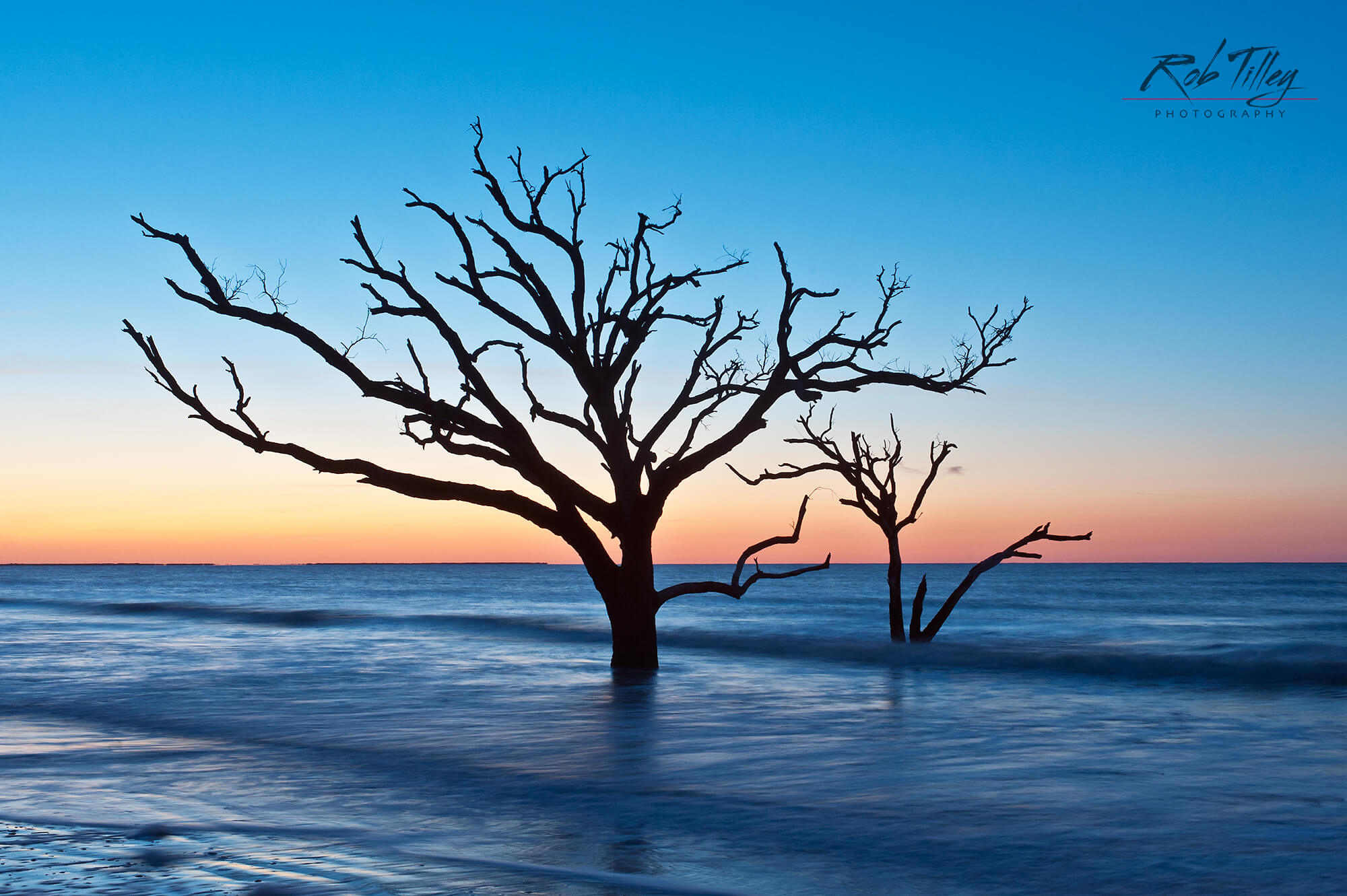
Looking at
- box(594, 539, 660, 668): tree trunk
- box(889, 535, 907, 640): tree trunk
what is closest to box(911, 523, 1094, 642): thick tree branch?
box(889, 535, 907, 640): tree trunk

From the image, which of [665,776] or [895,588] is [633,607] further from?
[895,588]

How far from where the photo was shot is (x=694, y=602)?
206ft

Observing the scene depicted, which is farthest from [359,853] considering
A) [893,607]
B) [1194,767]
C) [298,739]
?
[893,607]

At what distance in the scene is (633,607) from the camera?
16.5 metres

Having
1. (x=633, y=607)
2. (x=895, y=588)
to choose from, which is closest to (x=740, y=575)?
(x=633, y=607)

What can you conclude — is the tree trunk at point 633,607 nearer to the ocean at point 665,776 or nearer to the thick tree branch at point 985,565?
the ocean at point 665,776

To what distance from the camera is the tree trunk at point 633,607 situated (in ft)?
52.8

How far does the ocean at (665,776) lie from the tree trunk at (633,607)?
0.61 metres

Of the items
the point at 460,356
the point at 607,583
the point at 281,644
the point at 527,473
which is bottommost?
the point at 281,644

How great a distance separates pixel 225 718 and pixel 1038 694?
1132 cm

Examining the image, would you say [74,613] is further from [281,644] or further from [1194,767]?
[1194,767]

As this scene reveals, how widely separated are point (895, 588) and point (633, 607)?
29.6 feet

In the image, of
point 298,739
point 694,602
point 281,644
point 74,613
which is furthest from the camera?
point 694,602

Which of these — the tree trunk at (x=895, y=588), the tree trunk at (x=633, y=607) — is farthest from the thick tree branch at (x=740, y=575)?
the tree trunk at (x=895, y=588)
